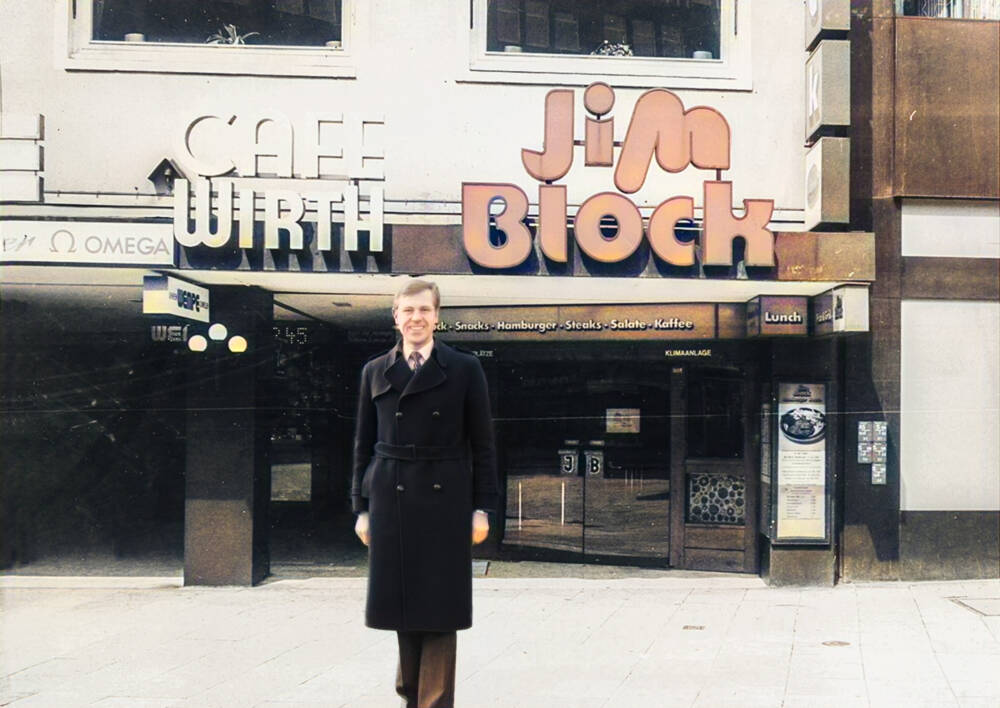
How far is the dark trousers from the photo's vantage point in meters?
4.71

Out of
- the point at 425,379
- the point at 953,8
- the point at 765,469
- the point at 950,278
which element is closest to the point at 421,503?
the point at 425,379

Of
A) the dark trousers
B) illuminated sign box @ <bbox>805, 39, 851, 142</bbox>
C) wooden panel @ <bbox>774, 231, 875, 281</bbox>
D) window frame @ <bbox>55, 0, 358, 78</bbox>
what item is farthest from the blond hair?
illuminated sign box @ <bbox>805, 39, 851, 142</bbox>

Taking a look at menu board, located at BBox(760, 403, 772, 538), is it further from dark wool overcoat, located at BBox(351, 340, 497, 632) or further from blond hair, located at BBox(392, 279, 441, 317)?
blond hair, located at BBox(392, 279, 441, 317)

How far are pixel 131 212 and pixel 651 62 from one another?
16.3ft

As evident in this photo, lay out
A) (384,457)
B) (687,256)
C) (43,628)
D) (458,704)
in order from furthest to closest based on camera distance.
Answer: (687,256) < (43,628) < (458,704) < (384,457)

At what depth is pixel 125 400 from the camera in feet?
35.1

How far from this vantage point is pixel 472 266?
9.02 meters

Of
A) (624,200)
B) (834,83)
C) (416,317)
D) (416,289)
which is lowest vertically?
(416,317)

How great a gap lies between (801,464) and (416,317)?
632 cm

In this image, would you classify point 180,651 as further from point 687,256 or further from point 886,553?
point 886,553

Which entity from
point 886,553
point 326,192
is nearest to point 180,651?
point 326,192

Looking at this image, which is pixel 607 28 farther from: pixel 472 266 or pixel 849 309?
pixel 849 309

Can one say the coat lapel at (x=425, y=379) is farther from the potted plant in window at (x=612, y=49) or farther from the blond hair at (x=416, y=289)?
the potted plant in window at (x=612, y=49)

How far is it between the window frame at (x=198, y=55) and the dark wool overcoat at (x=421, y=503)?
5809 millimetres
